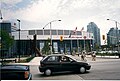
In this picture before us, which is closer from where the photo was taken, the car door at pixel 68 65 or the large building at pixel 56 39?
the car door at pixel 68 65

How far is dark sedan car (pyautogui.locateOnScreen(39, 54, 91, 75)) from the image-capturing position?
54.6ft

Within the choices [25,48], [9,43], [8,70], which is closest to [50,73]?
[8,70]

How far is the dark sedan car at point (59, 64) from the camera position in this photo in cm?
1664

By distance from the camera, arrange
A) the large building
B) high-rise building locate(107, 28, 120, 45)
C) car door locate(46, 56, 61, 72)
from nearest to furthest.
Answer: car door locate(46, 56, 61, 72), high-rise building locate(107, 28, 120, 45), the large building

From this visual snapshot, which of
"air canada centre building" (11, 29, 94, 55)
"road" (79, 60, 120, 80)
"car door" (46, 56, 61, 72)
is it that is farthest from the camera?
"air canada centre building" (11, 29, 94, 55)

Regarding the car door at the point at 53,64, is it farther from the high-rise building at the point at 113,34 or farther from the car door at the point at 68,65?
the high-rise building at the point at 113,34

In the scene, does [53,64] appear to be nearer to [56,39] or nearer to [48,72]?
[48,72]

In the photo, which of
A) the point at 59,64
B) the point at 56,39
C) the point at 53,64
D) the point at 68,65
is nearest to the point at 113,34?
the point at 56,39

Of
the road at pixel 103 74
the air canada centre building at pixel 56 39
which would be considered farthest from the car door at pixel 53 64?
the air canada centre building at pixel 56 39

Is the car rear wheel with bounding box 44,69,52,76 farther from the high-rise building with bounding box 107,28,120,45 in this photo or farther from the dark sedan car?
A: the high-rise building with bounding box 107,28,120,45

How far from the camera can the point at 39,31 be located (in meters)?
154

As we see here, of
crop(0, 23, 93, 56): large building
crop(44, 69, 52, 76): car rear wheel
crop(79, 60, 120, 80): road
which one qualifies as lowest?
crop(79, 60, 120, 80): road

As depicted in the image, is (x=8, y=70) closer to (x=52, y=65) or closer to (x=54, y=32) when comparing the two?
(x=52, y=65)

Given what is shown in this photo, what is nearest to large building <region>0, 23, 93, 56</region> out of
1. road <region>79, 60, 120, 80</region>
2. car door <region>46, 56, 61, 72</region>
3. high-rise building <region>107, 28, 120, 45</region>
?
high-rise building <region>107, 28, 120, 45</region>
